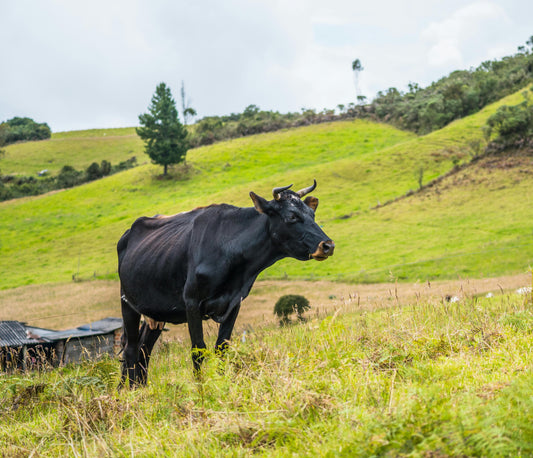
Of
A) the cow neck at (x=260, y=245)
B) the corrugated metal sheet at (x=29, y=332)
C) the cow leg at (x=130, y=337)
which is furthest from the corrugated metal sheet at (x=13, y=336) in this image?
the cow neck at (x=260, y=245)

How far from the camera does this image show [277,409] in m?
4.04

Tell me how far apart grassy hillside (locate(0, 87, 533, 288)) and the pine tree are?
275 cm

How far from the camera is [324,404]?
13.3 feet

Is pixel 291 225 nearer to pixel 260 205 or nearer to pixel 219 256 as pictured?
pixel 260 205

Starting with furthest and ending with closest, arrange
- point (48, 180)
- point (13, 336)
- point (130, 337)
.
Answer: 1. point (48, 180)
2. point (13, 336)
3. point (130, 337)

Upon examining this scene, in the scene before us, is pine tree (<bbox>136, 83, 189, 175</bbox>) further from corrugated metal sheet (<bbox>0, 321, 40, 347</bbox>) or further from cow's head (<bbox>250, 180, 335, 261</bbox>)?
cow's head (<bbox>250, 180, 335, 261</bbox>)

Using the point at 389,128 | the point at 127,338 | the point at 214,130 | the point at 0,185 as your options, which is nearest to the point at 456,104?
the point at 389,128

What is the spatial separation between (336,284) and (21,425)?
90.5ft

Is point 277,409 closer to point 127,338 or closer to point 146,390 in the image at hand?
point 146,390

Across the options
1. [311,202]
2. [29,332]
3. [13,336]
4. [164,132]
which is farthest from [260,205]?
[164,132]

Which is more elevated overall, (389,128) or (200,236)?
(389,128)

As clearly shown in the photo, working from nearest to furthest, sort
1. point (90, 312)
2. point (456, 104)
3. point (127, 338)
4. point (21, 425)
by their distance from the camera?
point (21, 425)
point (127, 338)
point (90, 312)
point (456, 104)

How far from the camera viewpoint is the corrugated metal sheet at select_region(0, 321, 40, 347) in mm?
18056

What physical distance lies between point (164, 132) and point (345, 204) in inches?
1422
